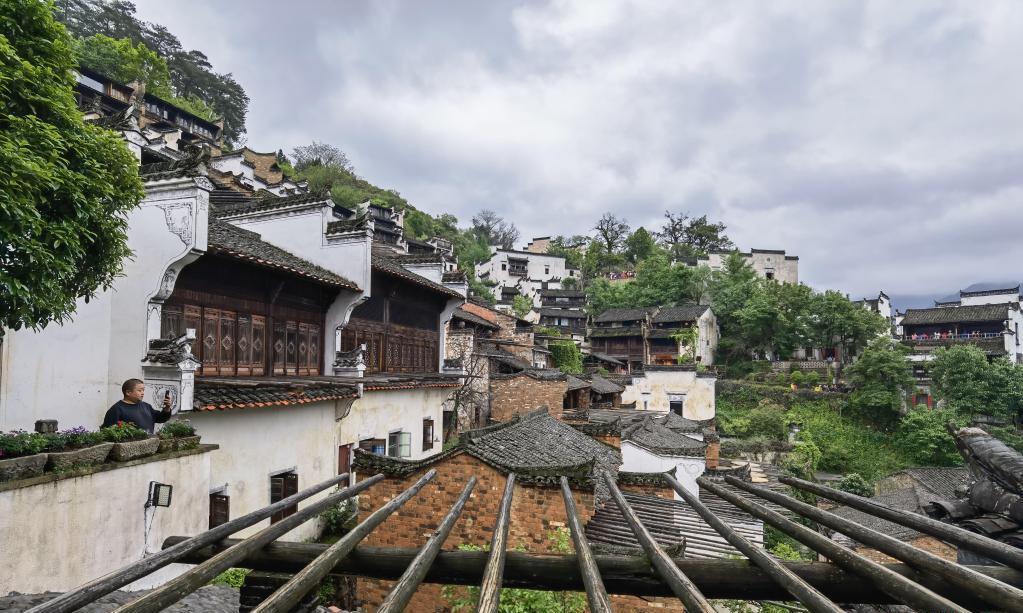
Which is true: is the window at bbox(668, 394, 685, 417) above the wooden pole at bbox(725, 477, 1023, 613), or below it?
below

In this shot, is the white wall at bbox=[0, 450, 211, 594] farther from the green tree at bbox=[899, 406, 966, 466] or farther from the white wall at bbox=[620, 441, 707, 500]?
the green tree at bbox=[899, 406, 966, 466]

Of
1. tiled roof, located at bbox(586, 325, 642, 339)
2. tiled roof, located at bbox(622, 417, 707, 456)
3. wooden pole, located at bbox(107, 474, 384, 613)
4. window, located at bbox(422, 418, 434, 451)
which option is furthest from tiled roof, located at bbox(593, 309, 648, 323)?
wooden pole, located at bbox(107, 474, 384, 613)

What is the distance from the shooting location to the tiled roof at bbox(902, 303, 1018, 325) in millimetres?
44641

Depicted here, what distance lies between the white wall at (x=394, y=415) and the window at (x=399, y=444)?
0.51ft

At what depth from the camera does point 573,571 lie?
3.14 meters

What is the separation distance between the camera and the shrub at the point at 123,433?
5.90 metres

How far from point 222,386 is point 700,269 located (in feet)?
180

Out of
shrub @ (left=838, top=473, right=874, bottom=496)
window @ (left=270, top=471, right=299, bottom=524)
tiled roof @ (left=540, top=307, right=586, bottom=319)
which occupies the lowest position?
shrub @ (left=838, top=473, right=874, bottom=496)

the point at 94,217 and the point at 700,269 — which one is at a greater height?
the point at 700,269

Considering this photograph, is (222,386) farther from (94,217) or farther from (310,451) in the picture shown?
(94,217)

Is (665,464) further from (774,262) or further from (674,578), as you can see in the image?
(774,262)

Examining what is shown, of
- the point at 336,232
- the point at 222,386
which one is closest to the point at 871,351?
the point at 336,232

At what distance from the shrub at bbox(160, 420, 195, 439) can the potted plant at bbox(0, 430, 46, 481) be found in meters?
1.54

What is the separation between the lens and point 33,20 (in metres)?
5.37
